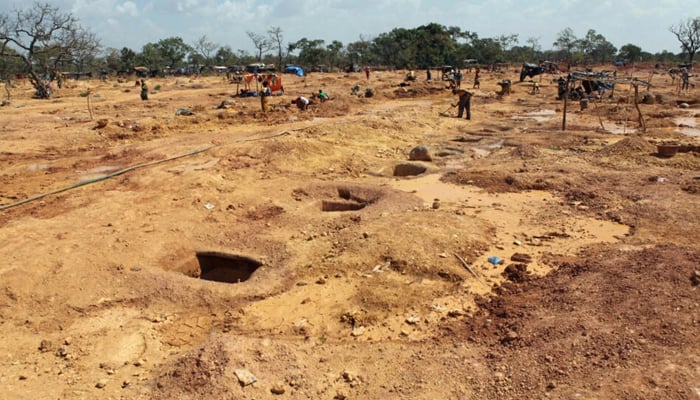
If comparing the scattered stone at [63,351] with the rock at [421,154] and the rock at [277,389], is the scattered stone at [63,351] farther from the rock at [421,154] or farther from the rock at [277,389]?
the rock at [421,154]

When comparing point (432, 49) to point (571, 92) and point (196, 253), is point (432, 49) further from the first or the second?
point (196, 253)

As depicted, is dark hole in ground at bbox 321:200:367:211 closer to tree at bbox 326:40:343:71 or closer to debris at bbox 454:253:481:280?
debris at bbox 454:253:481:280

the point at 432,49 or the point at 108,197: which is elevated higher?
the point at 432,49

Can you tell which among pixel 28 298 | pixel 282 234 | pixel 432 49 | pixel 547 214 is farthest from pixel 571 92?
pixel 432 49

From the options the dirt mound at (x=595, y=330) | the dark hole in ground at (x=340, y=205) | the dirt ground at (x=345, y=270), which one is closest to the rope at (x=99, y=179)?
the dirt ground at (x=345, y=270)

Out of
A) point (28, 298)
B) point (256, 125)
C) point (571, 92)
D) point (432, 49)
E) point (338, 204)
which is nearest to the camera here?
point (28, 298)

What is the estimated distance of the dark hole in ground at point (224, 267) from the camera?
6.71 m

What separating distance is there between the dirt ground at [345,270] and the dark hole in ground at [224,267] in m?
0.03

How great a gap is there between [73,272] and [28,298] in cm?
55

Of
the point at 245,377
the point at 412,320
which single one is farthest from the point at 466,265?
the point at 245,377

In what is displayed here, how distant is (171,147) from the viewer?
12.0 meters

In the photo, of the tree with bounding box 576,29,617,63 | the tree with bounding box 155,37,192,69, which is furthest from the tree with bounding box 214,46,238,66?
the tree with bounding box 576,29,617,63

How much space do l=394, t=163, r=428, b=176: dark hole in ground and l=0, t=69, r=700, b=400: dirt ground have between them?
7 centimetres

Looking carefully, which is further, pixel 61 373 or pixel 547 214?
pixel 547 214
